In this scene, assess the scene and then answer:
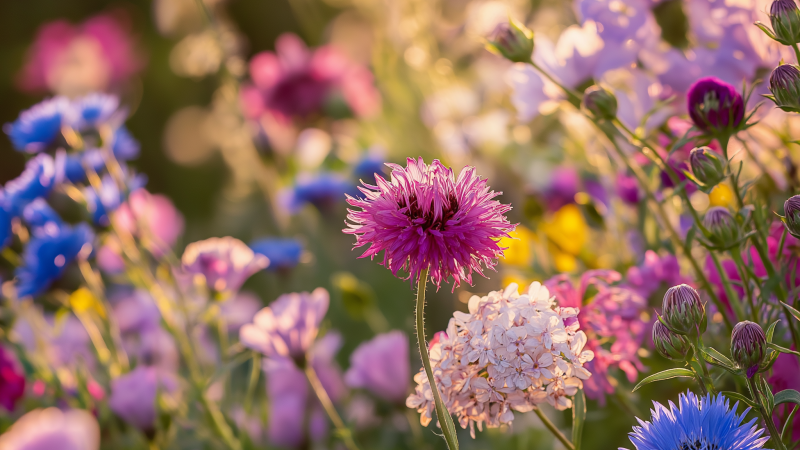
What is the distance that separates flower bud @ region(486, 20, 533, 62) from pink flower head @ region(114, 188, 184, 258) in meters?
0.28

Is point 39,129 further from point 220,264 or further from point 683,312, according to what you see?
point 683,312

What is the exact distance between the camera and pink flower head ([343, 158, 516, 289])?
0.64ft

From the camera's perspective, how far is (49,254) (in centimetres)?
41

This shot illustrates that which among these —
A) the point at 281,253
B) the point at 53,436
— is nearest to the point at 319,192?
the point at 281,253

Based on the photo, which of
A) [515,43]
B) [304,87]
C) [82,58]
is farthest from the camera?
[82,58]

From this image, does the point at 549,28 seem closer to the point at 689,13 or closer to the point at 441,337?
the point at 689,13

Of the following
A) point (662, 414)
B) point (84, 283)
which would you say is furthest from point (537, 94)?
point (84, 283)

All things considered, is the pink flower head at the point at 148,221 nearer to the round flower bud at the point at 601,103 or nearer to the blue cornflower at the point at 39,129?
the blue cornflower at the point at 39,129

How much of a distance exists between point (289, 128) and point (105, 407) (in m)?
0.46

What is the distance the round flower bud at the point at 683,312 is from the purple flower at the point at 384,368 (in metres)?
0.23

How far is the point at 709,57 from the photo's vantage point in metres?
0.31

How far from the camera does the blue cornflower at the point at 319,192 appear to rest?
0.61 metres

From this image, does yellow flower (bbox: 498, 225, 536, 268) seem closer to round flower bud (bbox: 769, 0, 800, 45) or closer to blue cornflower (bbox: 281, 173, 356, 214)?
blue cornflower (bbox: 281, 173, 356, 214)

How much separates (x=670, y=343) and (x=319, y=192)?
459mm
